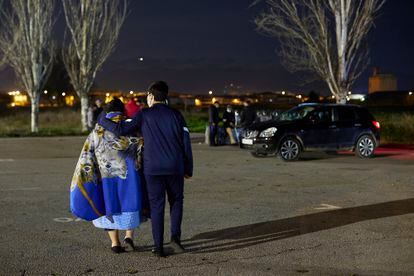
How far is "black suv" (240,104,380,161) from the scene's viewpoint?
18391mm

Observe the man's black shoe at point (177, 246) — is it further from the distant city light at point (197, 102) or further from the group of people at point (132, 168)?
the distant city light at point (197, 102)

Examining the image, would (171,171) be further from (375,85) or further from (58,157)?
(375,85)

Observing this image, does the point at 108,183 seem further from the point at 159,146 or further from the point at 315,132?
the point at 315,132

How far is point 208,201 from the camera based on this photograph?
11.0 meters

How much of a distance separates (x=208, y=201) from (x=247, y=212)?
1.22 m

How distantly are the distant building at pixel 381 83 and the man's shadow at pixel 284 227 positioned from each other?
343 feet

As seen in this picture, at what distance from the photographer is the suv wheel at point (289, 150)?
18344mm

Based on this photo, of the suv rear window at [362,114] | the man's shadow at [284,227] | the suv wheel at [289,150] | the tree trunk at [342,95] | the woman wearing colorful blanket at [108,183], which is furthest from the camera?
the tree trunk at [342,95]

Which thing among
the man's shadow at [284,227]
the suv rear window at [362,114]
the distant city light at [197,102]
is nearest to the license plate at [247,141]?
the suv rear window at [362,114]

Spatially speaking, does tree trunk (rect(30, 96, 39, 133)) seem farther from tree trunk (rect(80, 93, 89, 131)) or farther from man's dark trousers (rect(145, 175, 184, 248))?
man's dark trousers (rect(145, 175, 184, 248))

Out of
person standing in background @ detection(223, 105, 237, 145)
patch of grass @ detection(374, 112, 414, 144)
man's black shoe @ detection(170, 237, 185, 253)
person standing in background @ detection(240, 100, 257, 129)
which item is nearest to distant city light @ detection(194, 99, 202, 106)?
patch of grass @ detection(374, 112, 414, 144)

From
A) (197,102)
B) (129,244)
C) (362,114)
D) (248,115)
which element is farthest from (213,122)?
(197,102)

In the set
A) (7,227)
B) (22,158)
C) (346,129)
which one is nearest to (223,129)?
(346,129)

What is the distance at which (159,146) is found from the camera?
7.04 meters
